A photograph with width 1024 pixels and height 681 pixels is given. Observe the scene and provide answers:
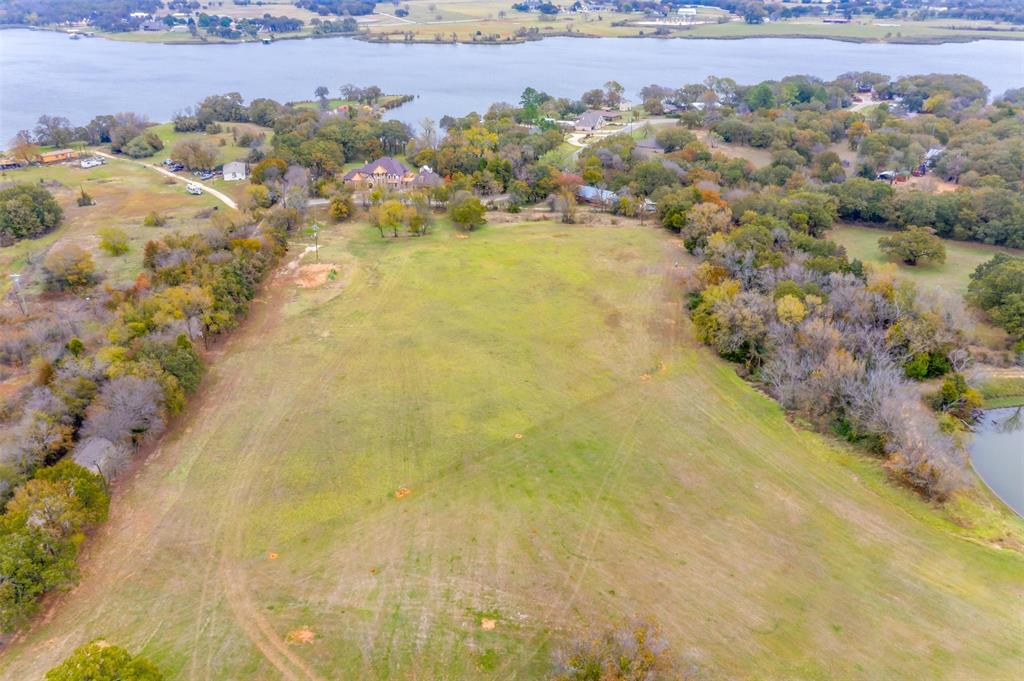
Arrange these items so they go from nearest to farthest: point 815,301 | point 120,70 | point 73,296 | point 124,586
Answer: point 124,586, point 815,301, point 73,296, point 120,70

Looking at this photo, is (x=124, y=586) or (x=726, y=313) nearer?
(x=124, y=586)

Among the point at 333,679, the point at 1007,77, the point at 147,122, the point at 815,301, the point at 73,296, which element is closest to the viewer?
the point at 333,679

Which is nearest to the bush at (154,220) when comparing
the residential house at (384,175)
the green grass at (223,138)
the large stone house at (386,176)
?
the large stone house at (386,176)

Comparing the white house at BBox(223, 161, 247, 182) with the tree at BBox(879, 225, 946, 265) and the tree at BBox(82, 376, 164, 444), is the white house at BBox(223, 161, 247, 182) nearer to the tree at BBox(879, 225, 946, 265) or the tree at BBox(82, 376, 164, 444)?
the tree at BBox(82, 376, 164, 444)

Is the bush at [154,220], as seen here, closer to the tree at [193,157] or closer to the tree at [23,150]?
the tree at [193,157]

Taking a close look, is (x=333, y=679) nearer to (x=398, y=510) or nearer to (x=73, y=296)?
(x=398, y=510)

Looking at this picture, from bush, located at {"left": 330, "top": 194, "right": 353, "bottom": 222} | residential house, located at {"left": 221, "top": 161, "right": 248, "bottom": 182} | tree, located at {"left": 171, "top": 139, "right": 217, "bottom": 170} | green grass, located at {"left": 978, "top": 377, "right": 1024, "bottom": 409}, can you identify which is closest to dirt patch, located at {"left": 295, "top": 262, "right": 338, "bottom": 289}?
bush, located at {"left": 330, "top": 194, "right": 353, "bottom": 222}

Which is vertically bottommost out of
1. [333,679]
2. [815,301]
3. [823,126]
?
[333,679]

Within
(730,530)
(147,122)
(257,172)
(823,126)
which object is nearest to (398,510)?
(730,530)
